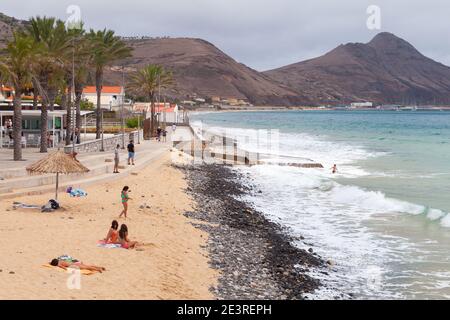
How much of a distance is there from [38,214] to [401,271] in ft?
36.2

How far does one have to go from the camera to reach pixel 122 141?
42938 millimetres

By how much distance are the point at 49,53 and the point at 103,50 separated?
12.6 metres

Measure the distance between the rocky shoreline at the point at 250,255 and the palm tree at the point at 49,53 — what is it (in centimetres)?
1225

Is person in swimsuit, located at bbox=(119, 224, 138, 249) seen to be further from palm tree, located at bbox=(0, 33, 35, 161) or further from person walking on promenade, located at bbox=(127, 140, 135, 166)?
person walking on promenade, located at bbox=(127, 140, 135, 166)

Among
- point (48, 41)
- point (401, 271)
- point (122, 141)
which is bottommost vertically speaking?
point (401, 271)

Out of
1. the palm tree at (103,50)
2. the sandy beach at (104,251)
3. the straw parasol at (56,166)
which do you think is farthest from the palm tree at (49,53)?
the straw parasol at (56,166)

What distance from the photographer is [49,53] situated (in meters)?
33.0

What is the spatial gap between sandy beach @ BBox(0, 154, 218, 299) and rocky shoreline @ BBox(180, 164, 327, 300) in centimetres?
42

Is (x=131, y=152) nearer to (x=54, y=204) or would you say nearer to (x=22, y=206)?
(x=54, y=204)

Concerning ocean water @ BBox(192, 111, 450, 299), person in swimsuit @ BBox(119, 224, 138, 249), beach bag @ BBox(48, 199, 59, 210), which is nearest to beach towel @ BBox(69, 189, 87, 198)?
beach bag @ BBox(48, 199, 59, 210)

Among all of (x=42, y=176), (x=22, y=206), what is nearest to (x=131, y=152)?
(x=42, y=176)

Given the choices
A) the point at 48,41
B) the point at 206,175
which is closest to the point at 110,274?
the point at 206,175

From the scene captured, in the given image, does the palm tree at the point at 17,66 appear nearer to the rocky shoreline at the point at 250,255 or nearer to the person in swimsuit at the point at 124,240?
the rocky shoreline at the point at 250,255
